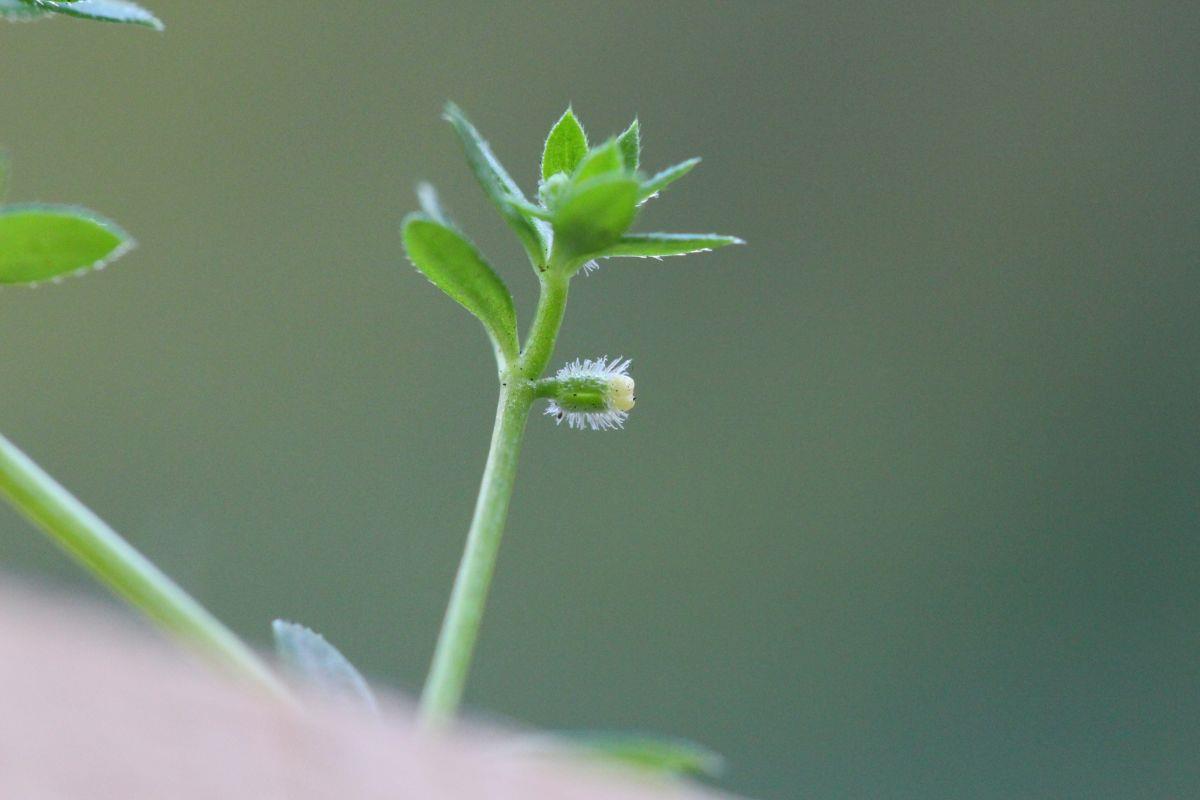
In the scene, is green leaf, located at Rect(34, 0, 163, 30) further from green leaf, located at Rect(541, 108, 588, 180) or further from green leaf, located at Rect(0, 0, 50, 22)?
green leaf, located at Rect(541, 108, 588, 180)

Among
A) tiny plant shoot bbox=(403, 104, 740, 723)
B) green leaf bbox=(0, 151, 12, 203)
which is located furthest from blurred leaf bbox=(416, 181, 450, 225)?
green leaf bbox=(0, 151, 12, 203)

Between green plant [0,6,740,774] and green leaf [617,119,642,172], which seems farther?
green leaf [617,119,642,172]

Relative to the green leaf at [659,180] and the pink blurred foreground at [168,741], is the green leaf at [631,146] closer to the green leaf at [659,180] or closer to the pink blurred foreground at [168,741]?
the green leaf at [659,180]

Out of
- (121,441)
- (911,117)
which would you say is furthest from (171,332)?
(911,117)

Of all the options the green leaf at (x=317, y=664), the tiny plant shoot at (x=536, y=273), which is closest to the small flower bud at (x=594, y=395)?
the tiny plant shoot at (x=536, y=273)

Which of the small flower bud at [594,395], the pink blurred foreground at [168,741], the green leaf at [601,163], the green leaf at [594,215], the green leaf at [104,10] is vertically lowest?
the pink blurred foreground at [168,741]

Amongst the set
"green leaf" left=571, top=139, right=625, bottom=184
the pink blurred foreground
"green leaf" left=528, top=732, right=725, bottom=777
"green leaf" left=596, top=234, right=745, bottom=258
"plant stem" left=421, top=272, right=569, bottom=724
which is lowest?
the pink blurred foreground
